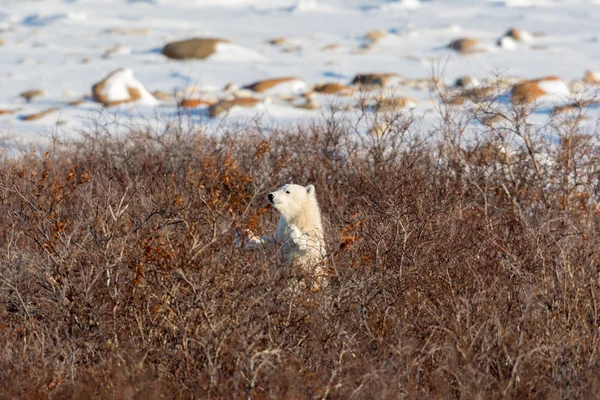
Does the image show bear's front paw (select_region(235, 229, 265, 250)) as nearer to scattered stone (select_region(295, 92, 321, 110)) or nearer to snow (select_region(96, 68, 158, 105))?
scattered stone (select_region(295, 92, 321, 110))

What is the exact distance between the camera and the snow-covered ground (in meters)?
27.9

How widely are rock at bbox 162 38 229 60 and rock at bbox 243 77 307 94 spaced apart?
8.19m

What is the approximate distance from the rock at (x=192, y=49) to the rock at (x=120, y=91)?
1166 cm

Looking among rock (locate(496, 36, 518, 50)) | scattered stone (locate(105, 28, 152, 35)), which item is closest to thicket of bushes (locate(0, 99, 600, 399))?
rock (locate(496, 36, 518, 50))

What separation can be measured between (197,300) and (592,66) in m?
33.8

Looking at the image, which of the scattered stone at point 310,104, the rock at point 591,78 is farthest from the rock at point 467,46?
the scattered stone at point 310,104

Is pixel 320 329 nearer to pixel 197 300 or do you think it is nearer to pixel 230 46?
pixel 197 300

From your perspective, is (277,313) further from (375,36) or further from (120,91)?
(375,36)

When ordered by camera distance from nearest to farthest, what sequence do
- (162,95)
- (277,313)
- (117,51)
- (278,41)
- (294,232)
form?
1. (277,313)
2. (294,232)
3. (162,95)
4. (117,51)
5. (278,41)

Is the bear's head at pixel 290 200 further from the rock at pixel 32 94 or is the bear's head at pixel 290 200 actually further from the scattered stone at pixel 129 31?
the scattered stone at pixel 129 31

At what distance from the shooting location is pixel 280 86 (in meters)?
29.7

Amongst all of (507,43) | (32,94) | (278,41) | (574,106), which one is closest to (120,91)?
(32,94)

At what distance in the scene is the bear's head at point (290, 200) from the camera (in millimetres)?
6293

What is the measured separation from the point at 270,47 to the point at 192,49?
5.68 m
